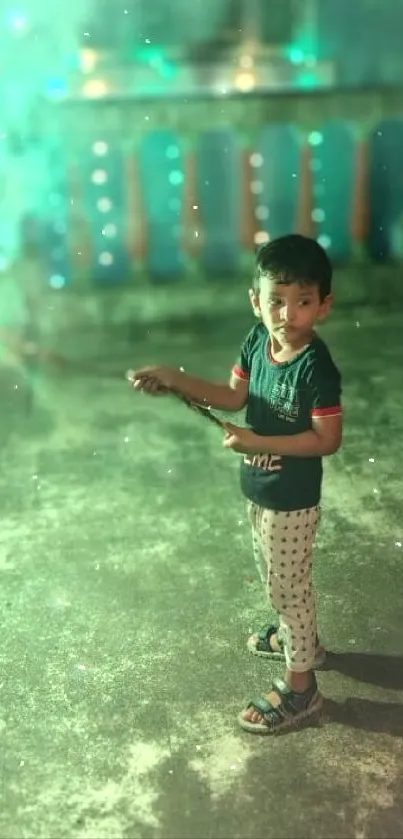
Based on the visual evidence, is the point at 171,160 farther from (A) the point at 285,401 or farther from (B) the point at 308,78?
(A) the point at 285,401

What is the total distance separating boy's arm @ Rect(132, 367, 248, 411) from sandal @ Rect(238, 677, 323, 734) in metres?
0.86

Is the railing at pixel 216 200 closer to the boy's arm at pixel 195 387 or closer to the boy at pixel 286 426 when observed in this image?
the boy's arm at pixel 195 387

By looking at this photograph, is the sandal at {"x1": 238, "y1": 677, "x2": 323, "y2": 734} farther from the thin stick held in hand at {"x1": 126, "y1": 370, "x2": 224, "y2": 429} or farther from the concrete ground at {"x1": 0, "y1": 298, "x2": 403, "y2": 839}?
the thin stick held in hand at {"x1": 126, "y1": 370, "x2": 224, "y2": 429}

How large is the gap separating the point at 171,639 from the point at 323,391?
1168mm

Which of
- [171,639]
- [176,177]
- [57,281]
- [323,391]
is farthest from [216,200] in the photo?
[323,391]

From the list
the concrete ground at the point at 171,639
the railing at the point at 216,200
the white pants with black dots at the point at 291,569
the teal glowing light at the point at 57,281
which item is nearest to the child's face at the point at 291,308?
the white pants with black dots at the point at 291,569

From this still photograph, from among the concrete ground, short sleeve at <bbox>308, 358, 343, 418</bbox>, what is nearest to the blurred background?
the concrete ground

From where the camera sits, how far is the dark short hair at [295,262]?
7.07 feet

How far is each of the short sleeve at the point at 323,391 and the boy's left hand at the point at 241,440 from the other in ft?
0.56

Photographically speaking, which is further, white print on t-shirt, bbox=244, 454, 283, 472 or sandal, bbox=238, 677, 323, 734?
sandal, bbox=238, 677, 323, 734

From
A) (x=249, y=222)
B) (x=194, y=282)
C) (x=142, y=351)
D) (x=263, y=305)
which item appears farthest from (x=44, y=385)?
(x=263, y=305)

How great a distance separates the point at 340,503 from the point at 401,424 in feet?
3.41

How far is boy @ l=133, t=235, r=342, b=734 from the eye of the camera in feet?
7.22

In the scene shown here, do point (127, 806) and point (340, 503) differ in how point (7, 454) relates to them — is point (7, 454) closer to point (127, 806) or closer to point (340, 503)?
point (340, 503)
